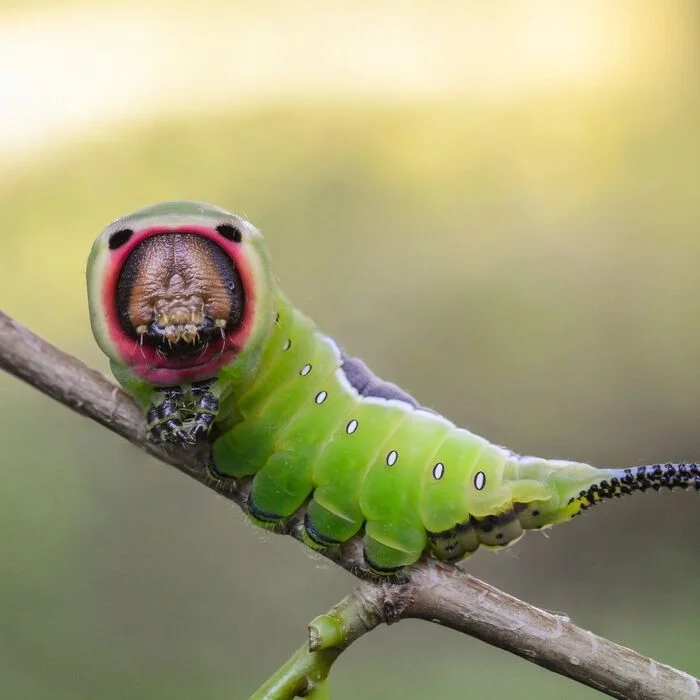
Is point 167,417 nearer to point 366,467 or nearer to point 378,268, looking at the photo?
point 366,467

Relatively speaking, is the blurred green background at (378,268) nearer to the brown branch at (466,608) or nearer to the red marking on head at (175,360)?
the brown branch at (466,608)

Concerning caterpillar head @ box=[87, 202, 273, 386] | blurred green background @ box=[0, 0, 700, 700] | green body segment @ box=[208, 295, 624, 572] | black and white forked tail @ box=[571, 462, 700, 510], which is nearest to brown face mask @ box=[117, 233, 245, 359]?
caterpillar head @ box=[87, 202, 273, 386]

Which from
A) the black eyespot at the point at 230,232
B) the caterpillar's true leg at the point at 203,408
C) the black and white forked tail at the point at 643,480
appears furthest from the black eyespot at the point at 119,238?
the black and white forked tail at the point at 643,480

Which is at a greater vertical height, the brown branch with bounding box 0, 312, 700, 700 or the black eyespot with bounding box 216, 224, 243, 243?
the black eyespot with bounding box 216, 224, 243, 243

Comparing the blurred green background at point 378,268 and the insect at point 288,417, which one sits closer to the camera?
the insect at point 288,417

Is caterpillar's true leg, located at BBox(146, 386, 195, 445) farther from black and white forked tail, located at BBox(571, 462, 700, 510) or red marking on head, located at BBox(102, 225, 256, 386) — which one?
black and white forked tail, located at BBox(571, 462, 700, 510)

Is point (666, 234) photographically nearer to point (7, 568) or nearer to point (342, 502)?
point (7, 568)
